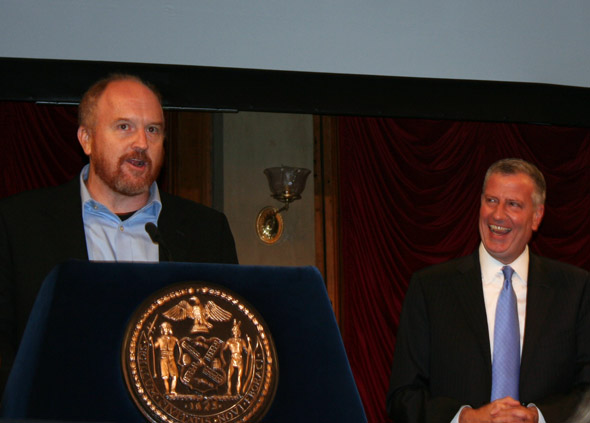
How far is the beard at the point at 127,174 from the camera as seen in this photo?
165cm

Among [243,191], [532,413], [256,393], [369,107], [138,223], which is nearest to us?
[256,393]

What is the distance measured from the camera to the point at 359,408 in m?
1.06

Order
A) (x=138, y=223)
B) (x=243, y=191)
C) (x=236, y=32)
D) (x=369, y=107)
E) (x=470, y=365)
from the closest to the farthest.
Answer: (x=138, y=223) → (x=470, y=365) → (x=236, y=32) → (x=369, y=107) → (x=243, y=191)

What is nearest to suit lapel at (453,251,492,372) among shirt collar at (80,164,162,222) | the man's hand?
the man's hand

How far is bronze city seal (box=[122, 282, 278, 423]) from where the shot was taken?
3.17 ft

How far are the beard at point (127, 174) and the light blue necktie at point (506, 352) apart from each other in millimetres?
1216

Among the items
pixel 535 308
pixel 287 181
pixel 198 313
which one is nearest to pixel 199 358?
pixel 198 313

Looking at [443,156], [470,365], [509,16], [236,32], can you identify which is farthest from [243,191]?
[470,365]

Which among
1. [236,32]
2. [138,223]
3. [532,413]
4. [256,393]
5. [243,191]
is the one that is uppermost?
[236,32]

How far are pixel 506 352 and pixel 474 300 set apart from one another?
19 cm

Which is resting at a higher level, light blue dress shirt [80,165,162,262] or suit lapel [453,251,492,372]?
light blue dress shirt [80,165,162,262]

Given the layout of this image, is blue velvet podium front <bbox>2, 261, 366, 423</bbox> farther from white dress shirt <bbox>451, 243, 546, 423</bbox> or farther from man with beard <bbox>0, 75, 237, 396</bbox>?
white dress shirt <bbox>451, 243, 546, 423</bbox>

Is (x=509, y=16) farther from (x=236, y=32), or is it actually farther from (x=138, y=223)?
(x=138, y=223)

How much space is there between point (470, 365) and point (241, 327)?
147cm
